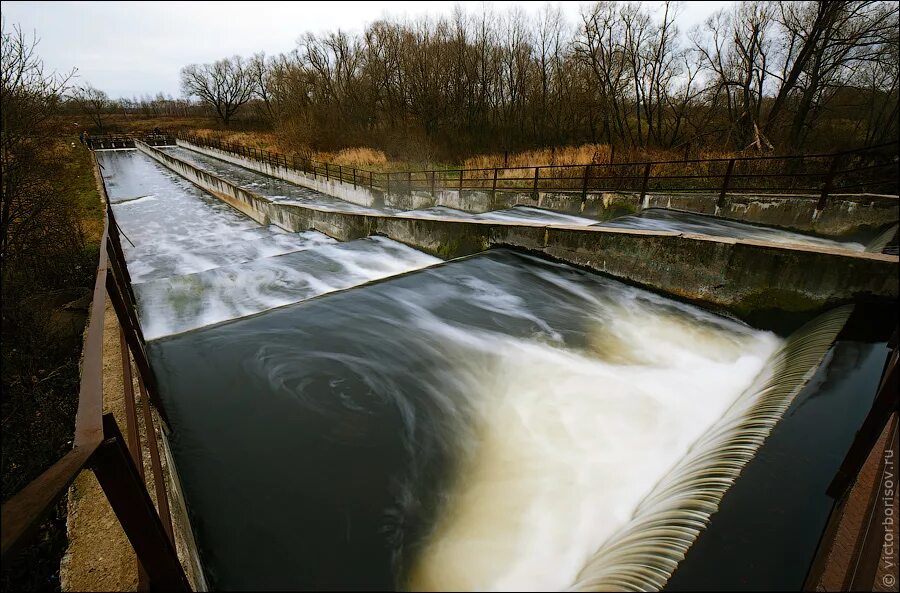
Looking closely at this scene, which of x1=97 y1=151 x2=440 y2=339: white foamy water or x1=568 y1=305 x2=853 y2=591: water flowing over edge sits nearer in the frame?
x1=568 y1=305 x2=853 y2=591: water flowing over edge

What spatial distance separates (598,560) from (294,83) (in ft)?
159

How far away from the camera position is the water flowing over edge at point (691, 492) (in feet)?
8.55

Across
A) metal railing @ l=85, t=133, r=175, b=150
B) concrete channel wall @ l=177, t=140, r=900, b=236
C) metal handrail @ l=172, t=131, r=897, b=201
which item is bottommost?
concrete channel wall @ l=177, t=140, r=900, b=236

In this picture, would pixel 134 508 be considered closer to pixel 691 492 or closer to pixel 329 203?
pixel 691 492

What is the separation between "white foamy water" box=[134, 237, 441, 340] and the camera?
7.13 metres

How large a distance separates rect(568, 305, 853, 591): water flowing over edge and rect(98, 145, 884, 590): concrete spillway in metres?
0.02

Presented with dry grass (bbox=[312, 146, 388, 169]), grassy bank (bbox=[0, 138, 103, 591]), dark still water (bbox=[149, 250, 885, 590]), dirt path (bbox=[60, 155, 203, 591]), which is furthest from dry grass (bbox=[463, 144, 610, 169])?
dirt path (bbox=[60, 155, 203, 591])

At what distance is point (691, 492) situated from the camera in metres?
3.13

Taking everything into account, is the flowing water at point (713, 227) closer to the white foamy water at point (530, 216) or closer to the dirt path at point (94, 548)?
the white foamy water at point (530, 216)

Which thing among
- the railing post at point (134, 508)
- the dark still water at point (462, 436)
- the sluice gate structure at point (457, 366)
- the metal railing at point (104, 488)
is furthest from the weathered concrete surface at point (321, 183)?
the railing post at point (134, 508)

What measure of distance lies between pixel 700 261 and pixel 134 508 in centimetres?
724

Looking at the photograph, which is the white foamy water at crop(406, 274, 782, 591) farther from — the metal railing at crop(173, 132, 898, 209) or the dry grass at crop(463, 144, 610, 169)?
the dry grass at crop(463, 144, 610, 169)

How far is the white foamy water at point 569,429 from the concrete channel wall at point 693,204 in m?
6.94

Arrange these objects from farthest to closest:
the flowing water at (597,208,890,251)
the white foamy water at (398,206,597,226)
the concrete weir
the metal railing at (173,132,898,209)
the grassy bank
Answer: the white foamy water at (398,206,597,226) → the metal railing at (173,132,898,209) → the flowing water at (597,208,890,251) → the concrete weir → the grassy bank
